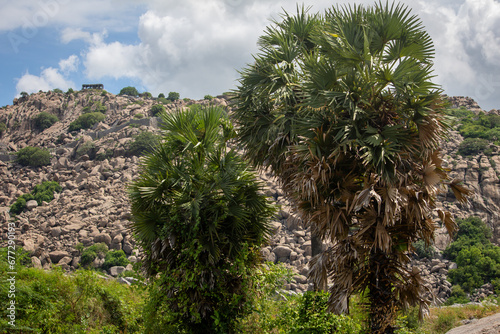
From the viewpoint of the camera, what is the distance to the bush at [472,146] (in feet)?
118

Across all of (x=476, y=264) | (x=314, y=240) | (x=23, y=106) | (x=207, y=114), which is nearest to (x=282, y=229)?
(x=476, y=264)

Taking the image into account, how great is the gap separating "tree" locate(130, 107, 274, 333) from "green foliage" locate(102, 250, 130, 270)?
64.8ft

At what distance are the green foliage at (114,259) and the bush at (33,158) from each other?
24.6 meters

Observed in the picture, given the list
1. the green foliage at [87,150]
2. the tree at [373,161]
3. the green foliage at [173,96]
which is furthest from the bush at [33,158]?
the tree at [373,161]

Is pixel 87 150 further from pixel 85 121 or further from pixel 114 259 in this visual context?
pixel 114 259

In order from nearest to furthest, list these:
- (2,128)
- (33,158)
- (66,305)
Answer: (66,305) < (33,158) < (2,128)

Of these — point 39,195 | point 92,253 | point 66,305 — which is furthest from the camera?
point 39,195

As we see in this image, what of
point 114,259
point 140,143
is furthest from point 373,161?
point 140,143

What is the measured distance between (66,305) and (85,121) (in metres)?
56.0

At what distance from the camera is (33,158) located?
44.8 metres

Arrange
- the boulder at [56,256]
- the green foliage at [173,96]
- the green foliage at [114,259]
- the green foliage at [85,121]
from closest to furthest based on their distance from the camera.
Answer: the green foliage at [114,259] → the boulder at [56,256] → the green foliage at [85,121] → the green foliage at [173,96]

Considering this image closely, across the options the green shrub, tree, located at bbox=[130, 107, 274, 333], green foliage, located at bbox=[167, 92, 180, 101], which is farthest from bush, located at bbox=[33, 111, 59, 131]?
tree, located at bbox=[130, 107, 274, 333]

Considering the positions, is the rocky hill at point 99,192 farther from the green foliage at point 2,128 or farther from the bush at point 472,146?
the bush at point 472,146

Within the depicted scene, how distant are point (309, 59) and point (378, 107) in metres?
1.85
